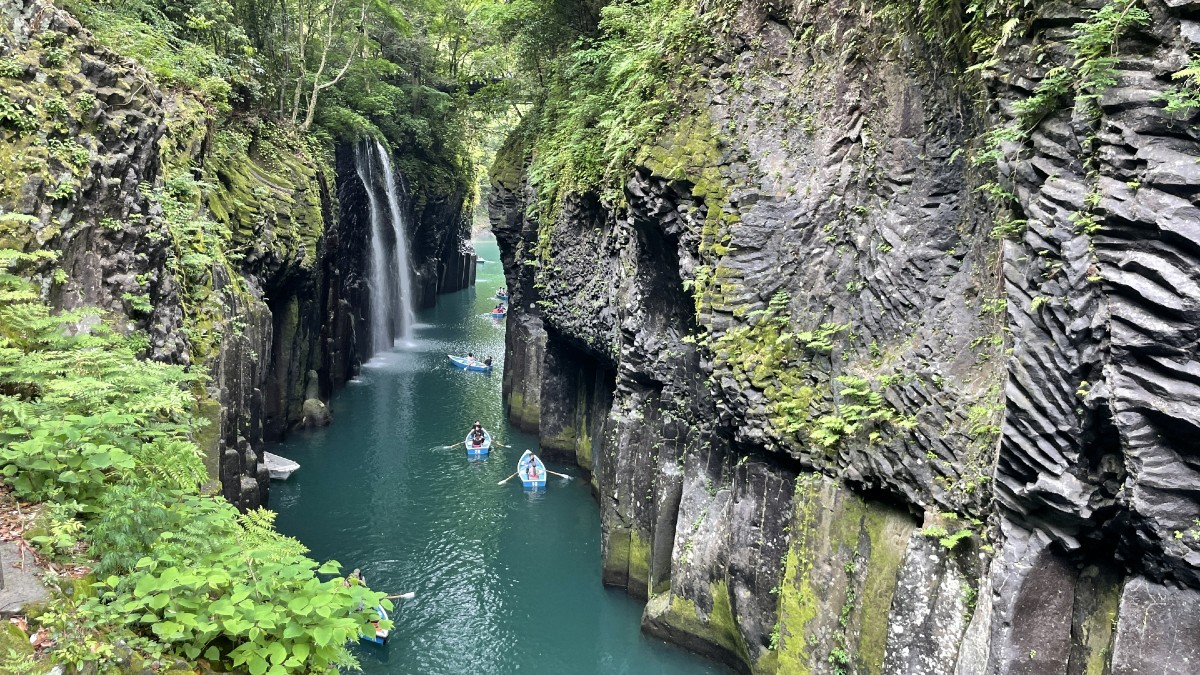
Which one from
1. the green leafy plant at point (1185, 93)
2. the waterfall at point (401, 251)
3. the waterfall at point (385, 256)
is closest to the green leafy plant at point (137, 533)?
the green leafy plant at point (1185, 93)

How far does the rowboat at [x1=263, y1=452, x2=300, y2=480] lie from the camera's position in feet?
65.8

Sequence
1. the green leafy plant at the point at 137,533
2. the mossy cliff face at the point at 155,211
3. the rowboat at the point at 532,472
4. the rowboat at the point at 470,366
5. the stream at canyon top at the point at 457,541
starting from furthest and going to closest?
the rowboat at the point at 470,366 → the rowboat at the point at 532,472 → the stream at canyon top at the point at 457,541 → the mossy cliff face at the point at 155,211 → the green leafy plant at the point at 137,533

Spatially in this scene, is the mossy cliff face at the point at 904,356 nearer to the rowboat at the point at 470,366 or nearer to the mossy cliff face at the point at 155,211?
the mossy cliff face at the point at 155,211

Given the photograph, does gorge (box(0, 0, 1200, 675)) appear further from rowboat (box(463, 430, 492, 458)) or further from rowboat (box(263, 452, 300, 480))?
rowboat (box(463, 430, 492, 458))

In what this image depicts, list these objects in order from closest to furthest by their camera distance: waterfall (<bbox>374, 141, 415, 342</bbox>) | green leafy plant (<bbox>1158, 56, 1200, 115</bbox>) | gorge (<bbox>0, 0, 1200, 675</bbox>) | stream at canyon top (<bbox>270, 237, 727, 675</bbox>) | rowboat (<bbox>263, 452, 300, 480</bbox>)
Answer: green leafy plant (<bbox>1158, 56, 1200, 115</bbox>) < gorge (<bbox>0, 0, 1200, 675</bbox>) < stream at canyon top (<bbox>270, 237, 727, 675</bbox>) < rowboat (<bbox>263, 452, 300, 480</bbox>) < waterfall (<bbox>374, 141, 415, 342</bbox>)

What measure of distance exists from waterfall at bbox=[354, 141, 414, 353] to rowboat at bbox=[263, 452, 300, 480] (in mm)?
13555

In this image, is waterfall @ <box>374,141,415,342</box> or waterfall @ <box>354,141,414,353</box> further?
waterfall @ <box>374,141,415,342</box>

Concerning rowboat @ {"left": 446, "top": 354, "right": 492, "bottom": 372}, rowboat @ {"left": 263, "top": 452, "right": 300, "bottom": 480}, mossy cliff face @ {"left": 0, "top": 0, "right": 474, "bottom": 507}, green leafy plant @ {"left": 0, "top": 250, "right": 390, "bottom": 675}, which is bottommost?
rowboat @ {"left": 263, "top": 452, "right": 300, "bottom": 480}

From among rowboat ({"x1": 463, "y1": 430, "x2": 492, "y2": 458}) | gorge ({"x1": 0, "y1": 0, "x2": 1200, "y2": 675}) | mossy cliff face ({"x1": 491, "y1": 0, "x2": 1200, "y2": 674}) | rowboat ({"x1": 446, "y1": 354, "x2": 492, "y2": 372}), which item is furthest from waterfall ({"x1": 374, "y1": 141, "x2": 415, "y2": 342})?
mossy cliff face ({"x1": 491, "y1": 0, "x2": 1200, "y2": 674})

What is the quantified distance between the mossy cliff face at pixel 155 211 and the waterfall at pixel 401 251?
41.4 feet

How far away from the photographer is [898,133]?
31.8ft

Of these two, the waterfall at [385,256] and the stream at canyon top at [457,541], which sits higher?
the waterfall at [385,256]

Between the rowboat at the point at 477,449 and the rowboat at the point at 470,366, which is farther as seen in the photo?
the rowboat at the point at 470,366

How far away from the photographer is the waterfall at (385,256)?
3180 cm
